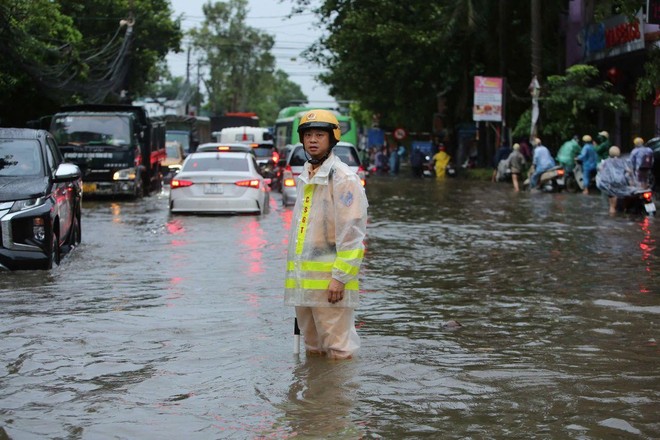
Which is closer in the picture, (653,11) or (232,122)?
(653,11)

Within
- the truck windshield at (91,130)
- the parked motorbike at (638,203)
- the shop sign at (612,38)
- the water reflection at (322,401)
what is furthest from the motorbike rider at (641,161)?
the water reflection at (322,401)

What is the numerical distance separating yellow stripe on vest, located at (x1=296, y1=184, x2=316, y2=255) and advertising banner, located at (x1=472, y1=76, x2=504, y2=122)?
125ft

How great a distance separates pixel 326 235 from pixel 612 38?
31.9 m

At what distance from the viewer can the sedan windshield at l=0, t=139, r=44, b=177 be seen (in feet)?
46.3

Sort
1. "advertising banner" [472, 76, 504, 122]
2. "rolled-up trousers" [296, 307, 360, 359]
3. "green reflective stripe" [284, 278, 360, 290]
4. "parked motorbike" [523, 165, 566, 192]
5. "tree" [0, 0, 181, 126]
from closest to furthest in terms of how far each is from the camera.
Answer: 1. "green reflective stripe" [284, 278, 360, 290]
2. "rolled-up trousers" [296, 307, 360, 359]
3. "tree" [0, 0, 181, 126]
4. "parked motorbike" [523, 165, 566, 192]
5. "advertising banner" [472, 76, 504, 122]

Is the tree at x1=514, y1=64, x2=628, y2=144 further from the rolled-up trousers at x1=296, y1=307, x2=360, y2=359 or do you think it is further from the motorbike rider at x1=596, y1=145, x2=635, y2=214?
the rolled-up trousers at x1=296, y1=307, x2=360, y2=359

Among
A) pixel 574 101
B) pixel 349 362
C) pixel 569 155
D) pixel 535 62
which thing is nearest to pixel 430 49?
pixel 535 62

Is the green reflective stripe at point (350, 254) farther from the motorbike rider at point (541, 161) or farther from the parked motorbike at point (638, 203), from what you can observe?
the motorbike rider at point (541, 161)

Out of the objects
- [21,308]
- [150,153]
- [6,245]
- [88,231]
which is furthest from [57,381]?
[150,153]

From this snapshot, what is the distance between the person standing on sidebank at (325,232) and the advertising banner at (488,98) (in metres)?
38.1

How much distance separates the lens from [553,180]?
35594mm

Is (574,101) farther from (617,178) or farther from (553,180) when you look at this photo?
(617,178)

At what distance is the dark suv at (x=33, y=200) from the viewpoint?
42.3ft

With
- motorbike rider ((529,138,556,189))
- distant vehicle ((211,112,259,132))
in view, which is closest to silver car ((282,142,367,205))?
motorbike rider ((529,138,556,189))
